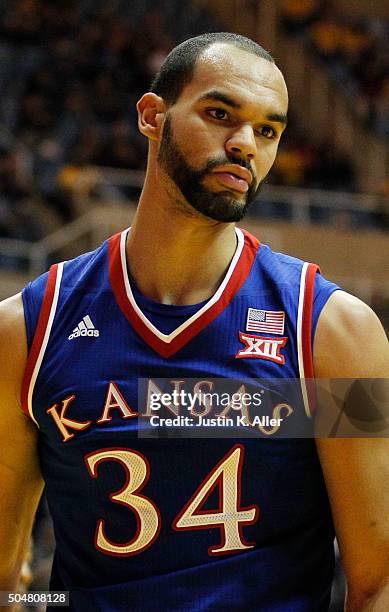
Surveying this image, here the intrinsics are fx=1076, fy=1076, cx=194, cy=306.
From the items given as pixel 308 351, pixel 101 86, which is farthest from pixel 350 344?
pixel 101 86

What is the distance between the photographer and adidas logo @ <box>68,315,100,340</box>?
258cm

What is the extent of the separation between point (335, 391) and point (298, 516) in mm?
321

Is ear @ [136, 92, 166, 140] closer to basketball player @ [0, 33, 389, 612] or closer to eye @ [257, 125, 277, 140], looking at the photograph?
basketball player @ [0, 33, 389, 612]

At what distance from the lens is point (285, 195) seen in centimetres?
1176

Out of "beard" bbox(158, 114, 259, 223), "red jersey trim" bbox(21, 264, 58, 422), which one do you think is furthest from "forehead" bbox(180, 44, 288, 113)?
"red jersey trim" bbox(21, 264, 58, 422)

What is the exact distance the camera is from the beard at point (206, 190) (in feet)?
8.00

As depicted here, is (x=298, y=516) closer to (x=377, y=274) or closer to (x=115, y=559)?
(x=115, y=559)

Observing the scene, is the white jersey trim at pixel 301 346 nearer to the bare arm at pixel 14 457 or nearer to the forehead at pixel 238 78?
the forehead at pixel 238 78

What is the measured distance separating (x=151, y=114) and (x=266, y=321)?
58cm

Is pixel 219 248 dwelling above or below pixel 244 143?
below

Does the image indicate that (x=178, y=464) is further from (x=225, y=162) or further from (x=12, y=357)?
(x=225, y=162)

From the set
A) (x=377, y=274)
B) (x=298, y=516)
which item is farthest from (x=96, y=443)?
(x=377, y=274)

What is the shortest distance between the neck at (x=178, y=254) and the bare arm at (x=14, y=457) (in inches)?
13.1

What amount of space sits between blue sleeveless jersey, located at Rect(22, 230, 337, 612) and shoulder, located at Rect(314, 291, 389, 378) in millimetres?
40
